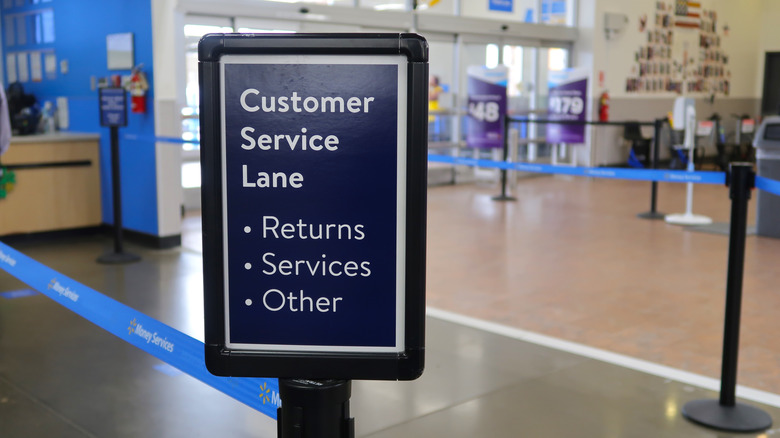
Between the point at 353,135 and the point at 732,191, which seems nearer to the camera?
the point at 353,135

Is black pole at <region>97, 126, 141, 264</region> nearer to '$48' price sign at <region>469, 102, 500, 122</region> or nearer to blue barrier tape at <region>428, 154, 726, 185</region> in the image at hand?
blue barrier tape at <region>428, 154, 726, 185</region>

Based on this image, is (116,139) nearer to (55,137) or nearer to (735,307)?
(55,137)

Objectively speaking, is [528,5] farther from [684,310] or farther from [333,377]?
[333,377]

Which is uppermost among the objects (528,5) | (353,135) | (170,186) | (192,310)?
(528,5)

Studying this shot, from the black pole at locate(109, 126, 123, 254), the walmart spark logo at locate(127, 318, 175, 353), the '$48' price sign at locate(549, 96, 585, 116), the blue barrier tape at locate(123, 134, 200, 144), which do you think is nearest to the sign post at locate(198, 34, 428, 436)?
the walmart spark logo at locate(127, 318, 175, 353)

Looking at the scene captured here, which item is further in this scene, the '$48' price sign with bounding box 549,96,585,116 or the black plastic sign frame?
the '$48' price sign with bounding box 549,96,585,116

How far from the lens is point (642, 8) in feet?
41.4

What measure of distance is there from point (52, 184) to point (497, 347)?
14.6ft

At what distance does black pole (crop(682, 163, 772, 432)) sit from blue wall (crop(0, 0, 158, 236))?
4572 mm

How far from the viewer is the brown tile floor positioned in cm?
393

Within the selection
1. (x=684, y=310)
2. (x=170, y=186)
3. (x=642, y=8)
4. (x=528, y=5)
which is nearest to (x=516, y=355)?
(x=684, y=310)

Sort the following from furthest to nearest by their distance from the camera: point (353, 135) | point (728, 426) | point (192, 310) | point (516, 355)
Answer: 1. point (192, 310)
2. point (516, 355)
3. point (728, 426)
4. point (353, 135)

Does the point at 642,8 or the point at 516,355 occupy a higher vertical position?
the point at 642,8

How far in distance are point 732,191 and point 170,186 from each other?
15.1ft
